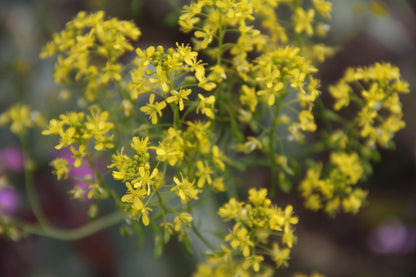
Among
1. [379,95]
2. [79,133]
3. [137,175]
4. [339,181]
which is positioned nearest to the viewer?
[137,175]

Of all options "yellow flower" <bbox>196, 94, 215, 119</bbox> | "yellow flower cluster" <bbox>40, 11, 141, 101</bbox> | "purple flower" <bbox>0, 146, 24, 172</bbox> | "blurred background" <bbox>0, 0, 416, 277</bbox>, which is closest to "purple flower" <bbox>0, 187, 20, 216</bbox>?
"blurred background" <bbox>0, 0, 416, 277</bbox>

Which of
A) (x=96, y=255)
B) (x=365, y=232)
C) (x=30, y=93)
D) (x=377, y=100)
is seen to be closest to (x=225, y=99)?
(x=377, y=100)

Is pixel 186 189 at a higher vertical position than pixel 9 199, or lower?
lower

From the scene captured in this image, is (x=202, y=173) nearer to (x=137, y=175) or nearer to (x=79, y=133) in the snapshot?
(x=137, y=175)

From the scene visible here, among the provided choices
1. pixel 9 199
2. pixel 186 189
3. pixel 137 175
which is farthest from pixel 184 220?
pixel 9 199

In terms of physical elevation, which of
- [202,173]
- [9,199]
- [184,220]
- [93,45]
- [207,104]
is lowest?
[184,220]

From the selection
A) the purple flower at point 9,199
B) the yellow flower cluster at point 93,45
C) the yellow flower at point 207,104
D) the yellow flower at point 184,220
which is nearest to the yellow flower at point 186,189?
the yellow flower at point 184,220

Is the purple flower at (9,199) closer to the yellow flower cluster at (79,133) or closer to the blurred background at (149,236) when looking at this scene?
the blurred background at (149,236)

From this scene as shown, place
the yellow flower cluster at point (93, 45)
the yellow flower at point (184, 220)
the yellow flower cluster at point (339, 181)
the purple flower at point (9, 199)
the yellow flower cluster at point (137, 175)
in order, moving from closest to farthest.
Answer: the yellow flower cluster at point (137, 175) < the yellow flower at point (184, 220) < the yellow flower cluster at point (93, 45) < the yellow flower cluster at point (339, 181) < the purple flower at point (9, 199)
